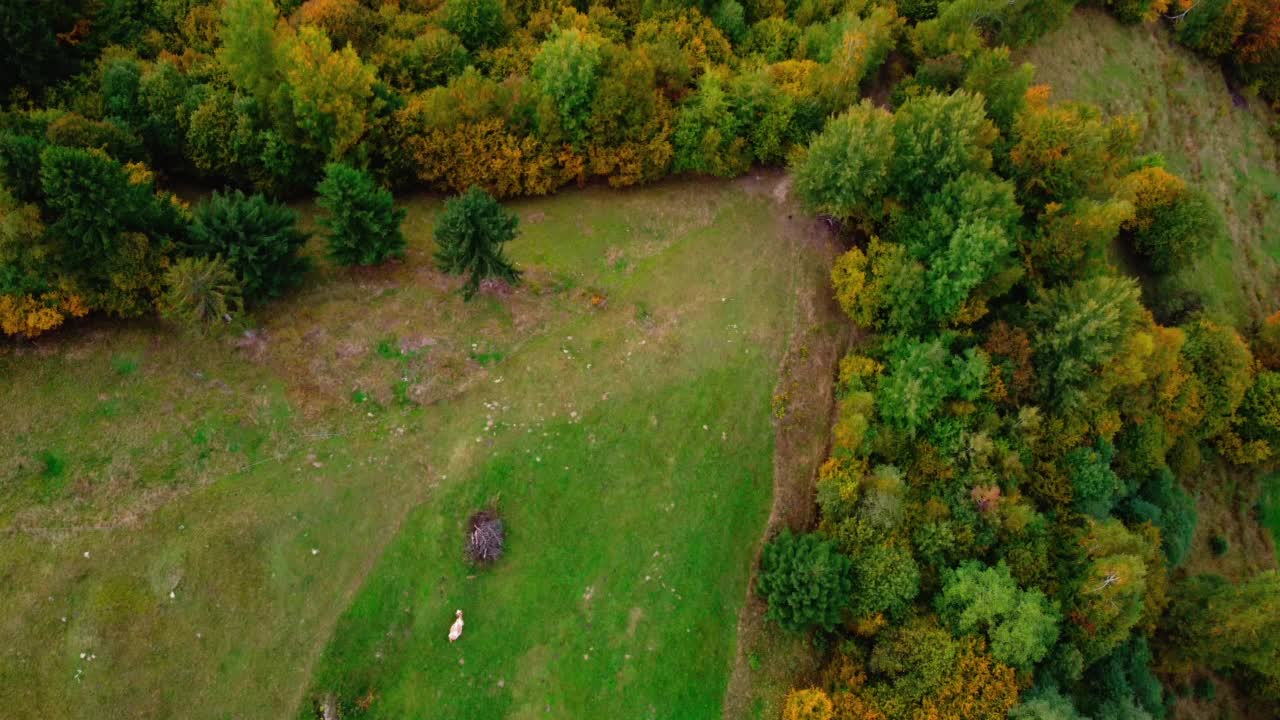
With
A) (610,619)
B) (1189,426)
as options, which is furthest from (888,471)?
(1189,426)

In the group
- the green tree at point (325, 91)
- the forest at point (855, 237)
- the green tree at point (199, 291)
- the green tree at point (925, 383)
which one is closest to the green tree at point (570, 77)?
the forest at point (855, 237)

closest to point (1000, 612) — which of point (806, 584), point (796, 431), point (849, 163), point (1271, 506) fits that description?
point (806, 584)

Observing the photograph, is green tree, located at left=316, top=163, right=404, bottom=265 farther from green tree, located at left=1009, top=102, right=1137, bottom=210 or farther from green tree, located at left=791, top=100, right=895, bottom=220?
green tree, located at left=1009, top=102, right=1137, bottom=210

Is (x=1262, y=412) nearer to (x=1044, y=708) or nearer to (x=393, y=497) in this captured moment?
Answer: (x=1044, y=708)

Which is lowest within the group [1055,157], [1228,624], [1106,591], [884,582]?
[1228,624]

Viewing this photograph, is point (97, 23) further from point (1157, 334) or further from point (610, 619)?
point (1157, 334)

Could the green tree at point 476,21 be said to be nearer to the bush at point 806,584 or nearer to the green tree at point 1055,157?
the green tree at point 1055,157

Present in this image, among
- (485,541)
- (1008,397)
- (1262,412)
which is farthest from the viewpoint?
(1262,412)
